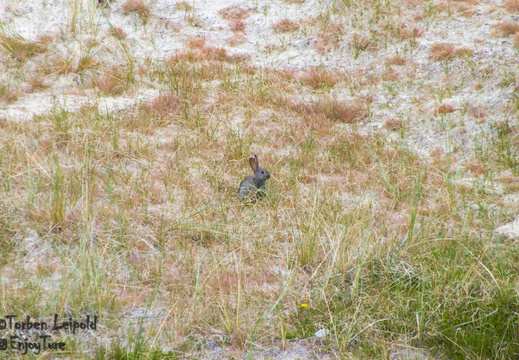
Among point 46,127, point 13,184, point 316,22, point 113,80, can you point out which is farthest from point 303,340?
point 316,22

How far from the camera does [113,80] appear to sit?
9.11m

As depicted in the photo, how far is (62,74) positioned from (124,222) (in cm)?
466

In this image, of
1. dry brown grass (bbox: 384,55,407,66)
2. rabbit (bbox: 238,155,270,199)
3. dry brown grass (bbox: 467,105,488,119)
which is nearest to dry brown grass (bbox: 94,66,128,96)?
rabbit (bbox: 238,155,270,199)

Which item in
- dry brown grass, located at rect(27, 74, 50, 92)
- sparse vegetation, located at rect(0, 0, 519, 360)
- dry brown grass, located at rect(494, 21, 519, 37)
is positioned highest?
dry brown grass, located at rect(494, 21, 519, 37)

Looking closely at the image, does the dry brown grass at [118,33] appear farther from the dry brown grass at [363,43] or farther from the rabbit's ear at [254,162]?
the rabbit's ear at [254,162]

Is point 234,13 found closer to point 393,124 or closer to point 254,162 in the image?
Answer: point 393,124

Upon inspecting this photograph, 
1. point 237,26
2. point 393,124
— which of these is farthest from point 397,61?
point 237,26

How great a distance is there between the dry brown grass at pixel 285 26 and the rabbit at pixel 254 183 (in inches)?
200

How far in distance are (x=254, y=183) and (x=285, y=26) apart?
546cm

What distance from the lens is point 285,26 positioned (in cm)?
1077

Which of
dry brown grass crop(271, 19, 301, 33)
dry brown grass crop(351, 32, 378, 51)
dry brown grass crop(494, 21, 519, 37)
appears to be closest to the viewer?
dry brown grass crop(494, 21, 519, 37)

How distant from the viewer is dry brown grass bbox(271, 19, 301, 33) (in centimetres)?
1073

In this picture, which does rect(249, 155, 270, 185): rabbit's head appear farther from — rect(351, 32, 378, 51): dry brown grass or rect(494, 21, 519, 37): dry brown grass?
rect(494, 21, 519, 37): dry brown grass

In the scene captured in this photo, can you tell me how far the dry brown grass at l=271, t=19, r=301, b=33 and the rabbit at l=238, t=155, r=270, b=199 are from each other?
507cm
